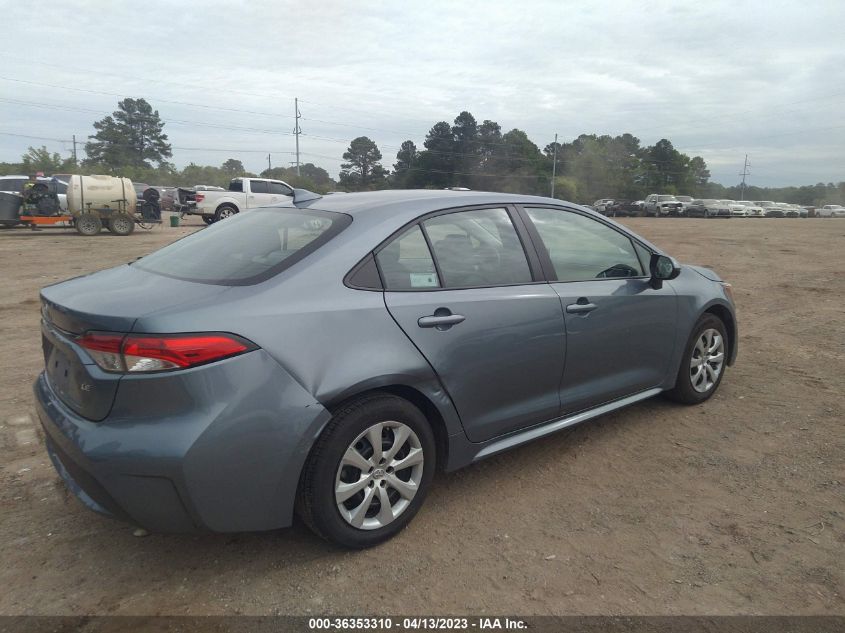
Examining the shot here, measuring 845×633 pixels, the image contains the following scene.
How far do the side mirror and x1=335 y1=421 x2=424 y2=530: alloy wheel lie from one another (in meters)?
2.06

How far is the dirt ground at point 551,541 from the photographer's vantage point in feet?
7.89

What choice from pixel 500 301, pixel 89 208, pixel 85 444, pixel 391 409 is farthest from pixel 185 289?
pixel 89 208

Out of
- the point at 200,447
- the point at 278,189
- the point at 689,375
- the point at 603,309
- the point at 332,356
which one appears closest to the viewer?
the point at 200,447

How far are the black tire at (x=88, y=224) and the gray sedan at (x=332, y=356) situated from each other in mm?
18079

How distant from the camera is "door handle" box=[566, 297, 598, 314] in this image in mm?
3369

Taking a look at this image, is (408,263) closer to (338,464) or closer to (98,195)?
(338,464)

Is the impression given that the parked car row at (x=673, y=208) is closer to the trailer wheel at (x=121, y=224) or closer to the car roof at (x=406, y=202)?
the trailer wheel at (x=121, y=224)

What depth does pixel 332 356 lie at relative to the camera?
247cm

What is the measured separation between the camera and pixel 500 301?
3.09 meters

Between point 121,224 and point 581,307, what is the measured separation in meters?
19.5

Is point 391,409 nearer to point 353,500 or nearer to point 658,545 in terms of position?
point 353,500

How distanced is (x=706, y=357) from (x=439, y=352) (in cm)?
258

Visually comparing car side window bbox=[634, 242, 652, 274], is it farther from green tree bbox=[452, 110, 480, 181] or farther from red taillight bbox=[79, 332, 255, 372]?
green tree bbox=[452, 110, 480, 181]

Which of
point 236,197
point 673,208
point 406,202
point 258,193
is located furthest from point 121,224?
point 673,208
